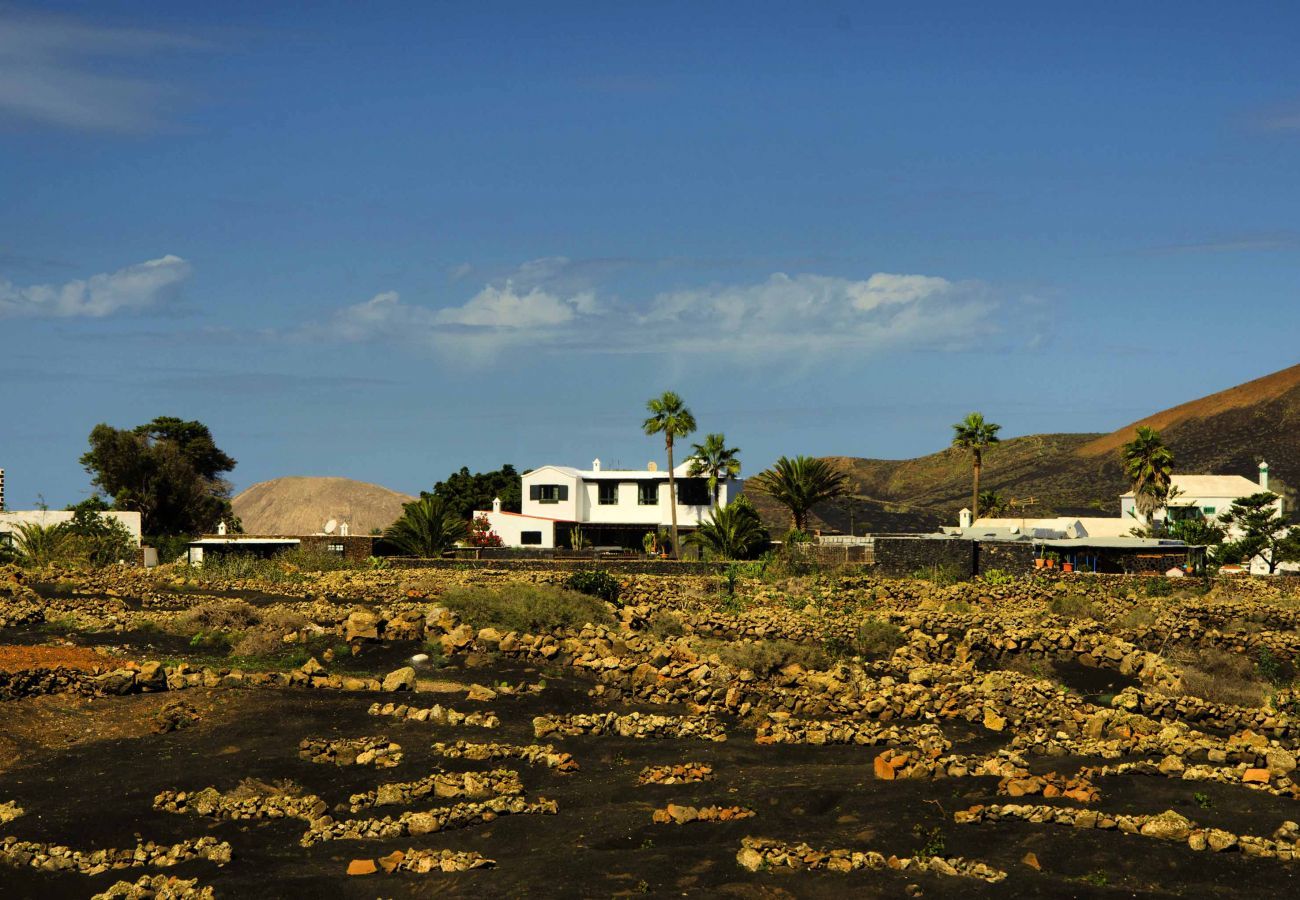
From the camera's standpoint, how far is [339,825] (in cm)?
1755

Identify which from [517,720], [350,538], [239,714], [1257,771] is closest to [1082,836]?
[1257,771]

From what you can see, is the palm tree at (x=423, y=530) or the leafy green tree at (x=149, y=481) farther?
the leafy green tree at (x=149, y=481)

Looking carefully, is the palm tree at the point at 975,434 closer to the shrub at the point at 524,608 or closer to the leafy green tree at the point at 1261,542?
the leafy green tree at the point at 1261,542

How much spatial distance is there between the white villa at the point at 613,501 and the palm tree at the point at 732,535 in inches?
575

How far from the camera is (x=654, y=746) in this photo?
904 inches

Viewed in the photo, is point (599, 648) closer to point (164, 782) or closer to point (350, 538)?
point (164, 782)

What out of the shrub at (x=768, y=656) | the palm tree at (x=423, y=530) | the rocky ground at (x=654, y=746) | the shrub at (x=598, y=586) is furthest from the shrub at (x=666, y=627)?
the palm tree at (x=423, y=530)

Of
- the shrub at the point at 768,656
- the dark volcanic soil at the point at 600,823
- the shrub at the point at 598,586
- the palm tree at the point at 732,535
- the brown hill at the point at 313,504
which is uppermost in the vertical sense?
the brown hill at the point at 313,504

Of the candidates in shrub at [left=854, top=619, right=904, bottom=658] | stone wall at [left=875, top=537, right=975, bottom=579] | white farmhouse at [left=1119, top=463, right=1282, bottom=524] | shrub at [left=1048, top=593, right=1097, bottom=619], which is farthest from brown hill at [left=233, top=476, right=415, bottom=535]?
shrub at [left=854, top=619, right=904, bottom=658]

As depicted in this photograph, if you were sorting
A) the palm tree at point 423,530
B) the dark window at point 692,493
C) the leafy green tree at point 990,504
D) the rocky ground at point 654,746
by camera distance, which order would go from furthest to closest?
the leafy green tree at point 990,504 → the dark window at point 692,493 → the palm tree at point 423,530 → the rocky ground at point 654,746

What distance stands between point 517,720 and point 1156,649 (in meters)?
18.3

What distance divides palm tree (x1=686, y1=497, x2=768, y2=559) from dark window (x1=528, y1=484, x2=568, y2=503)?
674 inches

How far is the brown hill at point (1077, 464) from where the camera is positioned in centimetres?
11651

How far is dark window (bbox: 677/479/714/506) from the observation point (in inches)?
2832
